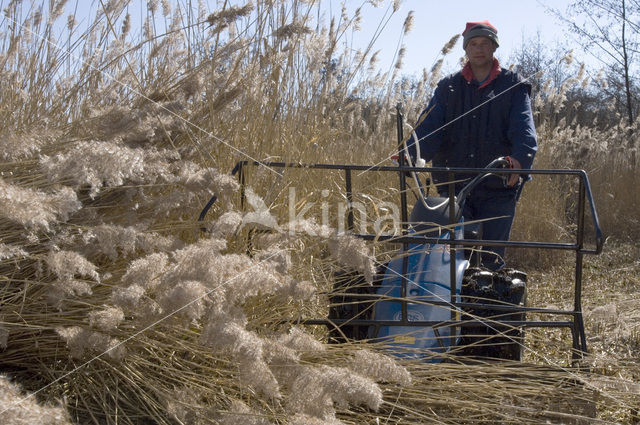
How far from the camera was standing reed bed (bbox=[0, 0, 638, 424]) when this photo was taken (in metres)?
1.76

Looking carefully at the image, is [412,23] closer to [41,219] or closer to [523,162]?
[523,162]

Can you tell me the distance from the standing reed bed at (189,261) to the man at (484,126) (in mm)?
788

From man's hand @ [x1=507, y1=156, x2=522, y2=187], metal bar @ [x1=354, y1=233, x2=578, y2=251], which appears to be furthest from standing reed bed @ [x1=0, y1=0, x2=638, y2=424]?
man's hand @ [x1=507, y1=156, x2=522, y2=187]

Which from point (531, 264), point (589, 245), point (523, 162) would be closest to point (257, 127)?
point (523, 162)

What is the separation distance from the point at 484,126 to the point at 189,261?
270 cm

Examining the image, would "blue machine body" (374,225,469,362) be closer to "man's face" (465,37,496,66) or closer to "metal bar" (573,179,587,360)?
"metal bar" (573,179,587,360)

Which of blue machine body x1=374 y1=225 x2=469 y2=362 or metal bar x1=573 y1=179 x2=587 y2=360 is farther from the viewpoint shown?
blue machine body x1=374 y1=225 x2=469 y2=362

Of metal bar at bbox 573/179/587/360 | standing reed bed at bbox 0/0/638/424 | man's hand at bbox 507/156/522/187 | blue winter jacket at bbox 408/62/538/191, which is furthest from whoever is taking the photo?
blue winter jacket at bbox 408/62/538/191

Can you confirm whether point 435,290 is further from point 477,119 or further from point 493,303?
point 477,119

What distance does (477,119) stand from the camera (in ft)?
13.4

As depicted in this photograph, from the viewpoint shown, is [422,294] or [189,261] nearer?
[189,261]

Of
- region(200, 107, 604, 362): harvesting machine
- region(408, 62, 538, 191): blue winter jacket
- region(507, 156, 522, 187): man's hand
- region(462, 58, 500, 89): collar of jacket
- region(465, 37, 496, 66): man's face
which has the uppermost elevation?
region(465, 37, 496, 66): man's face

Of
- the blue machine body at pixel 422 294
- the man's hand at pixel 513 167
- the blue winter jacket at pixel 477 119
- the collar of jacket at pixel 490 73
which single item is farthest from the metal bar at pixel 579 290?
the collar of jacket at pixel 490 73

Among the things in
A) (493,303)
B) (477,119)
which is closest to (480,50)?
(477,119)
